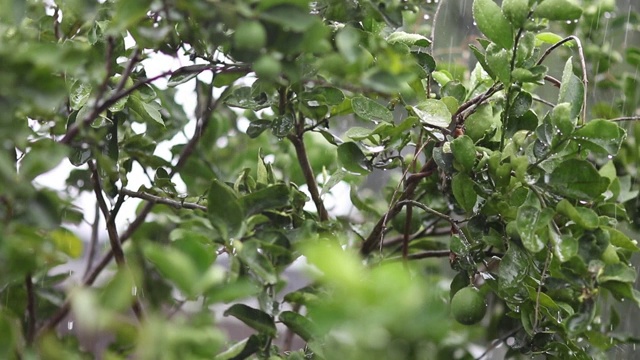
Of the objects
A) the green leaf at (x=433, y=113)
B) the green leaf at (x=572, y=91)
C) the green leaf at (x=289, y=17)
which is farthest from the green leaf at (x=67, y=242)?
the green leaf at (x=572, y=91)

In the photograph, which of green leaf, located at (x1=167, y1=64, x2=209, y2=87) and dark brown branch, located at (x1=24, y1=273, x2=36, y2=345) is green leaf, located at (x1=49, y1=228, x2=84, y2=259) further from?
green leaf, located at (x1=167, y1=64, x2=209, y2=87)

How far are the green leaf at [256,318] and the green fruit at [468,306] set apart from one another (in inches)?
7.9

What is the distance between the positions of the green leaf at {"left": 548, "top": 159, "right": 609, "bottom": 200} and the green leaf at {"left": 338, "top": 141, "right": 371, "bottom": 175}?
20cm

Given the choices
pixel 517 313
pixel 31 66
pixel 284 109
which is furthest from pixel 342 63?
pixel 517 313

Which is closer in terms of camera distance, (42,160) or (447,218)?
(42,160)

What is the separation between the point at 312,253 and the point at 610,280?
34 cm

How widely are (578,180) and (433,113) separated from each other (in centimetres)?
14

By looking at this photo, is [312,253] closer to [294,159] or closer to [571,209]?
[571,209]

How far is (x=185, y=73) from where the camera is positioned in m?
0.63

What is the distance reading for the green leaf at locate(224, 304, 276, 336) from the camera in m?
0.54

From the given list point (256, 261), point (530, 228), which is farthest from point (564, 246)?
point (256, 261)

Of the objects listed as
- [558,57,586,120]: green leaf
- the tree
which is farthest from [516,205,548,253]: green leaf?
[558,57,586,120]: green leaf

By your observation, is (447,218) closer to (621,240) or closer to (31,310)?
(621,240)

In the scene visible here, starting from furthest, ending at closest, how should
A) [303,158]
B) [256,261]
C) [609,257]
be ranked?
1. [303,158]
2. [609,257]
3. [256,261]
